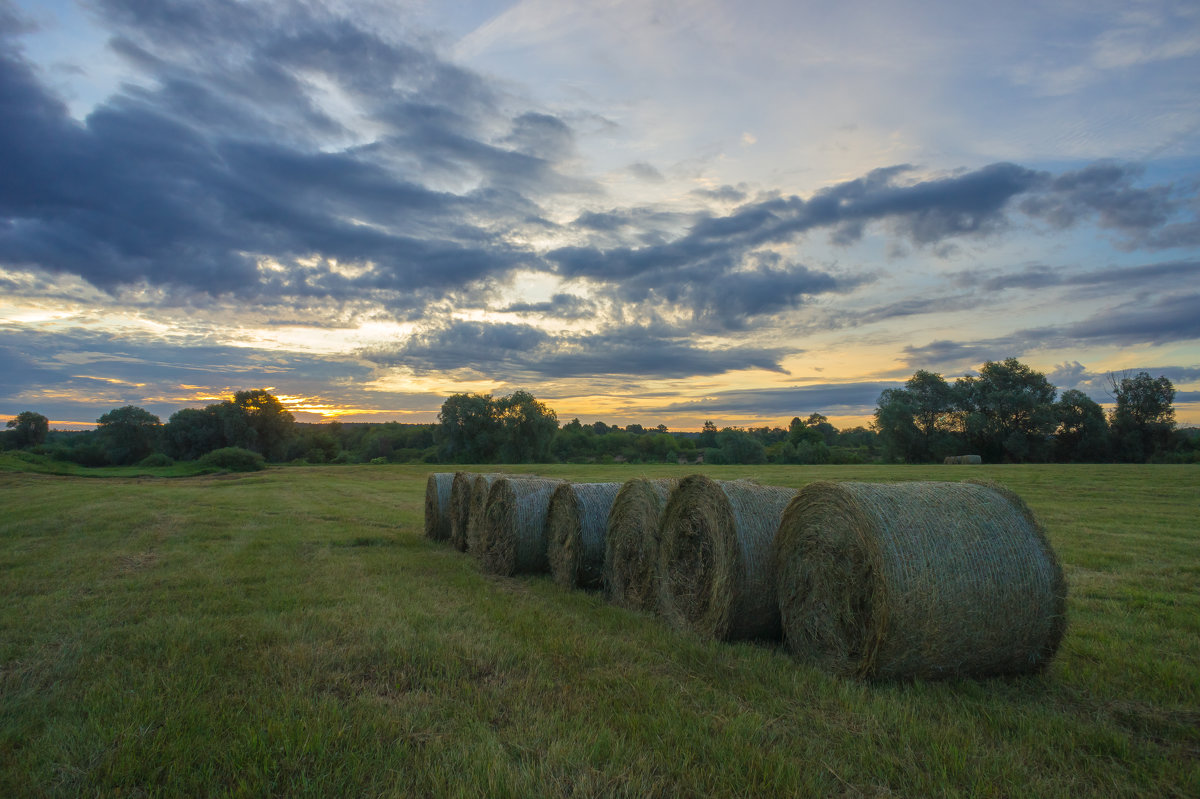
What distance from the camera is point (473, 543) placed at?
1115 cm

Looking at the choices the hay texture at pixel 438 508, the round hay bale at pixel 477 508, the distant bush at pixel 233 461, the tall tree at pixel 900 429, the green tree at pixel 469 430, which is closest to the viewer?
the round hay bale at pixel 477 508

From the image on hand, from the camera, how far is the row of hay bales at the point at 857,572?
4.65 meters

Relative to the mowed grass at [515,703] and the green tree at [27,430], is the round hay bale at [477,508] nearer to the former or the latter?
the mowed grass at [515,703]

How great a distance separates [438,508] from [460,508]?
1.08 m

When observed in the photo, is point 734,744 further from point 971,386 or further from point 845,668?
point 971,386

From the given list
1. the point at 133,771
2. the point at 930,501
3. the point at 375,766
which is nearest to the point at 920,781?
the point at 930,501

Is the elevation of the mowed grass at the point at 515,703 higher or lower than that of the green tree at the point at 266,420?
lower

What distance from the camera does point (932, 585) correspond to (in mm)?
4629

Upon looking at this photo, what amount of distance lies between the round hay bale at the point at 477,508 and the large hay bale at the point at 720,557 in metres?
4.68

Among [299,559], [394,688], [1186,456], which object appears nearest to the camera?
[394,688]

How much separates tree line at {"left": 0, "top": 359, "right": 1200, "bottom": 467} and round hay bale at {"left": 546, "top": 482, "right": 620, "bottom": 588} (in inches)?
1850

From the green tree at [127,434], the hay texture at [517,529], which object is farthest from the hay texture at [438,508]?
the green tree at [127,434]

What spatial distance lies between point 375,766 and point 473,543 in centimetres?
776

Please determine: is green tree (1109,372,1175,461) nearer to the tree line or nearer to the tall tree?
the tree line
